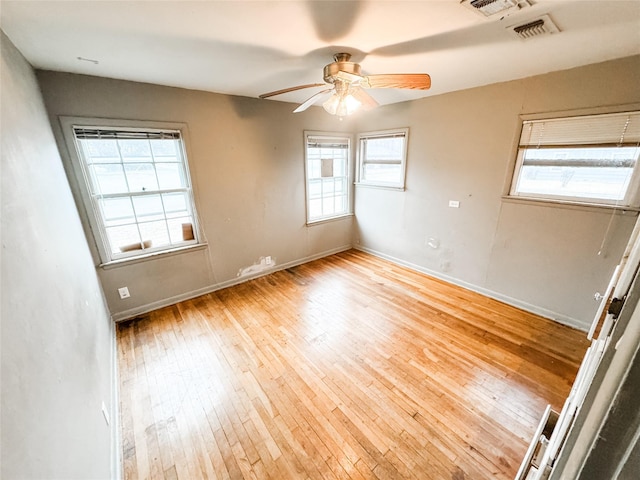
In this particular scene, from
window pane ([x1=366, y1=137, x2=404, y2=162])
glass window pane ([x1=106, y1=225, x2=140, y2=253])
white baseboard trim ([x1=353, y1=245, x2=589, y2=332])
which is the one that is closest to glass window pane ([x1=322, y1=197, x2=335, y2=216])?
window pane ([x1=366, y1=137, x2=404, y2=162])

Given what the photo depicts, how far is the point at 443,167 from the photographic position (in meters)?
3.26

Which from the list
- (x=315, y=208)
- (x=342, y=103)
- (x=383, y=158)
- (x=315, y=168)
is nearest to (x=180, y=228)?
(x=315, y=208)

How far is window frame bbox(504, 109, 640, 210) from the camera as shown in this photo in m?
2.08

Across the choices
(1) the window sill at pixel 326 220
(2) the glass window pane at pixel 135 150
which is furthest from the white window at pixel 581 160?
(2) the glass window pane at pixel 135 150

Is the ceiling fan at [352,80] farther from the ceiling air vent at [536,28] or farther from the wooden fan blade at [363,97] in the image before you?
the ceiling air vent at [536,28]

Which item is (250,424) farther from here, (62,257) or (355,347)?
(62,257)

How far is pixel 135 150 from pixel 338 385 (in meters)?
2.98

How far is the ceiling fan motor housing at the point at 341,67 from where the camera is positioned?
1.83m

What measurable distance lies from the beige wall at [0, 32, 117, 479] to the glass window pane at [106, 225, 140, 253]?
0.75 meters

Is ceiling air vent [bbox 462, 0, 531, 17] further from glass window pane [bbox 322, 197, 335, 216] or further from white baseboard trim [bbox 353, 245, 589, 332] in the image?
glass window pane [bbox 322, 197, 335, 216]

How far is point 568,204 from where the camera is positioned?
7.91ft

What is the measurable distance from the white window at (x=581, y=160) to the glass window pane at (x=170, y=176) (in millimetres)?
3739

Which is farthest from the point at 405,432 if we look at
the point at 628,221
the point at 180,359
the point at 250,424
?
the point at 628,221

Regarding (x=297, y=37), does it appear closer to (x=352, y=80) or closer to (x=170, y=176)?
(x=352, y=80)
